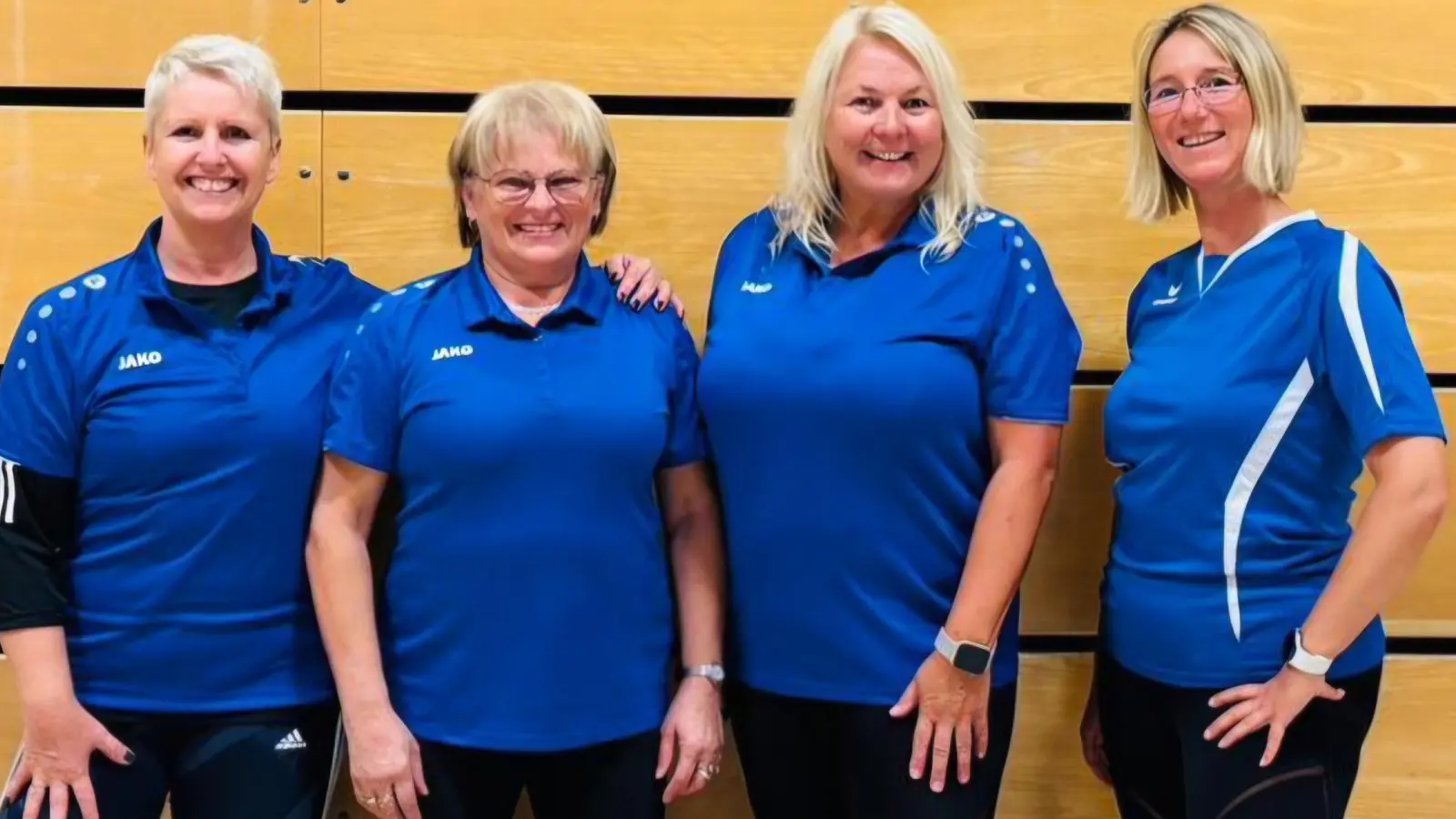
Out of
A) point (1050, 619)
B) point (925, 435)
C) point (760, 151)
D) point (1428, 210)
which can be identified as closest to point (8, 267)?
point (760, 151)

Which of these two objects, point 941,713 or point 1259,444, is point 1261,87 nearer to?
point 1259,444

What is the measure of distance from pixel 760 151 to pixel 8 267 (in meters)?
1.17

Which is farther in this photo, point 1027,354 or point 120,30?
point 120,30

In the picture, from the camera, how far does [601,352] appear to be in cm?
141

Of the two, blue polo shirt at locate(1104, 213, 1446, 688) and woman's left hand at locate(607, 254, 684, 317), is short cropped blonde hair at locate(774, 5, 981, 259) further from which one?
blue polo shirt at locate(1104, 213, 1446, 688)

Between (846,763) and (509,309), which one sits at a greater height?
(509,309)

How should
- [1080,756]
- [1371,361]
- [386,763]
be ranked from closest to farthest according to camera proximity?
[1371,361] → [386,763] → [1080,756]

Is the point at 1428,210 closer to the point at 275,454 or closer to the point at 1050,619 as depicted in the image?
the point at 1050,619

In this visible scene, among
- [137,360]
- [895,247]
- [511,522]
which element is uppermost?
[895,247]

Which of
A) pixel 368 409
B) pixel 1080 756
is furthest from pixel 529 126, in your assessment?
pixel 1080 756

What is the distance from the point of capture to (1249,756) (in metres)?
1.32

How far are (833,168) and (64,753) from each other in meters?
1.17

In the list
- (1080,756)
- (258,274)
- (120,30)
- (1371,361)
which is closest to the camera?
(1371,361)

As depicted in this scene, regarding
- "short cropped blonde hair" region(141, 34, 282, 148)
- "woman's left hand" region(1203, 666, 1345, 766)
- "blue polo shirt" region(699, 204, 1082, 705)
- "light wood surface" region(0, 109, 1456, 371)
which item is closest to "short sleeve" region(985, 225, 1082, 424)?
"blue polo shirt" region(699, 204, 1082, 705)
